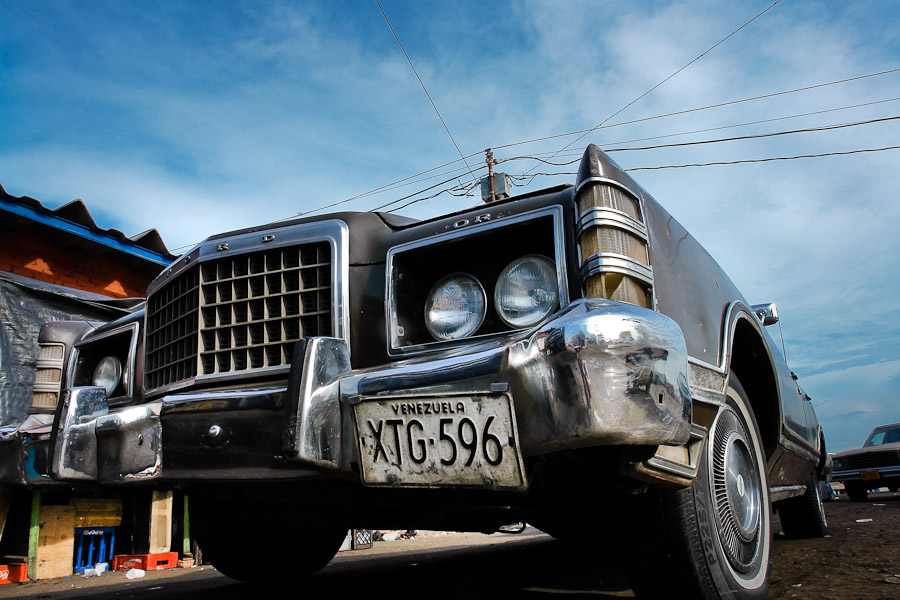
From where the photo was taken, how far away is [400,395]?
152 cm

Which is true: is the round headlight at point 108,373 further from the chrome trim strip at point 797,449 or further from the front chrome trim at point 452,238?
the chrome trim strip at point 797,449

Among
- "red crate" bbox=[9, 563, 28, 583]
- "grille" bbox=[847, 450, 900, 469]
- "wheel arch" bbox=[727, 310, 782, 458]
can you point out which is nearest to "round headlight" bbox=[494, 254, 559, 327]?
"wheel arch" bbox=[727, 310, 782, 458]

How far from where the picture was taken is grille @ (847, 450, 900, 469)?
10.8 metres

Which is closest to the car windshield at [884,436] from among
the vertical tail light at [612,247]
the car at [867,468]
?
the car at [867,468]

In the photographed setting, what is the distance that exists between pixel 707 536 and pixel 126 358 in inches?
101

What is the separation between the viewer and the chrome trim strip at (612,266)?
1.62 metres

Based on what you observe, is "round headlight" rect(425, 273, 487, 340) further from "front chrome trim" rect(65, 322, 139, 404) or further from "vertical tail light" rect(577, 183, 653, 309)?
"front chrome trim" rect(65, 322, 139, 404)

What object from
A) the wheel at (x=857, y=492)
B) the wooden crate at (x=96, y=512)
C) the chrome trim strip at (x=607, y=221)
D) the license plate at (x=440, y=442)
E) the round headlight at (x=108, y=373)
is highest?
the chrome trim strip at (x=607, y=221)

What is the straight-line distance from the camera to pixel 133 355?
2795 mm

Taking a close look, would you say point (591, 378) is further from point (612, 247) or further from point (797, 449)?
point (797, 449)

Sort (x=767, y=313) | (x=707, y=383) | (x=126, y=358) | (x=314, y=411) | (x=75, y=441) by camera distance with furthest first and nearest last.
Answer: (x=767, y=313) → (x=126, y=358) → (x=75, y=441) → (x=707, y=383) → (x=314, y=411)

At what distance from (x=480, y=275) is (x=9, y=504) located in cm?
510

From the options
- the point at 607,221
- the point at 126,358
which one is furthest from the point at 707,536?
the point at 126,358

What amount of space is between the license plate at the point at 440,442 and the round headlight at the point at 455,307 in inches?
18.0
